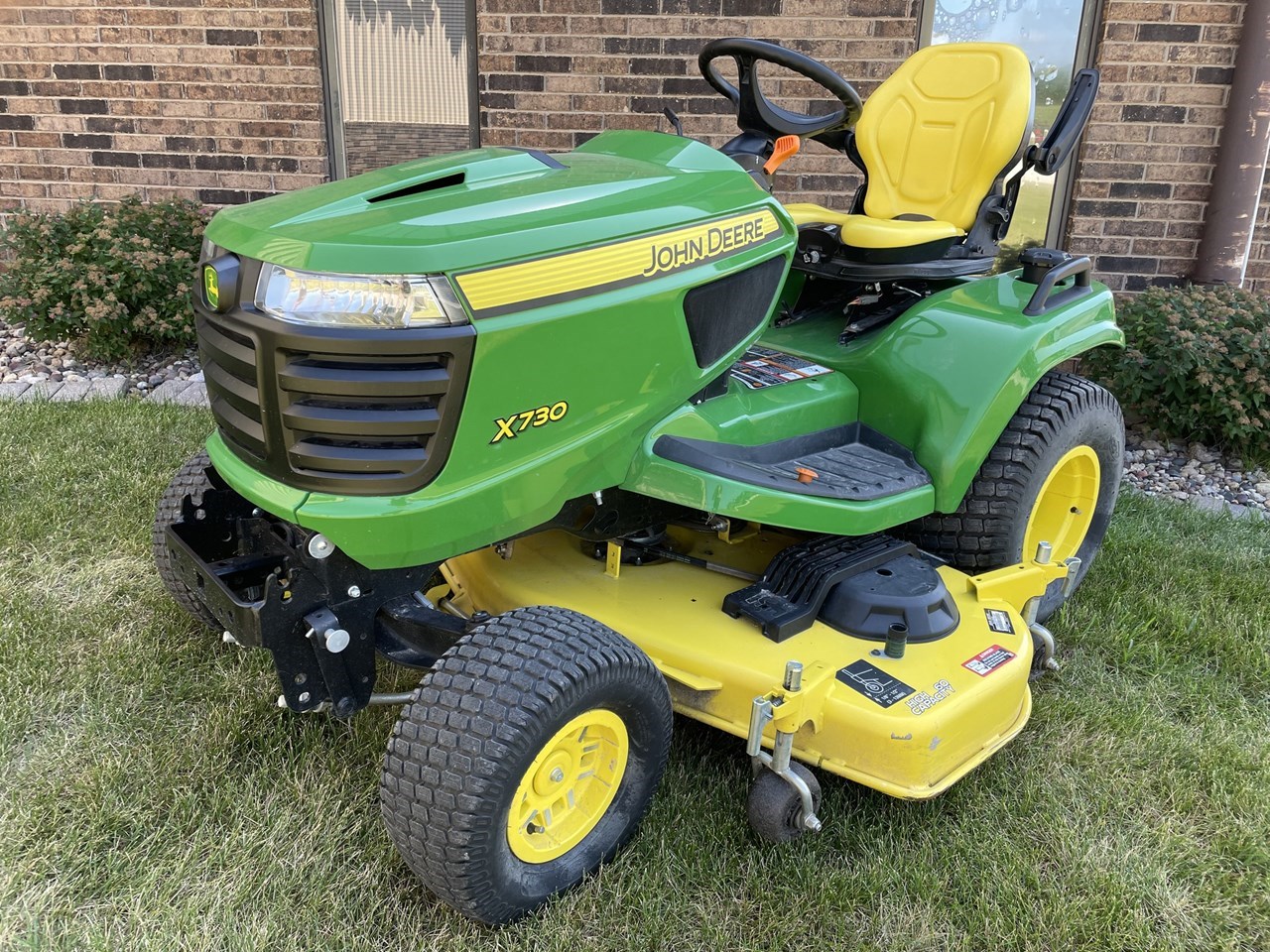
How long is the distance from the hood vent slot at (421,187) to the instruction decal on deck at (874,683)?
1260mm

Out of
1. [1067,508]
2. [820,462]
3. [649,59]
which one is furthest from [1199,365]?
A: [649,59]

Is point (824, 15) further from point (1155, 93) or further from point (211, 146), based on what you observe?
point (211, 146)

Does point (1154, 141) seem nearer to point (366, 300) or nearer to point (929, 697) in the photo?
point (929, 697)

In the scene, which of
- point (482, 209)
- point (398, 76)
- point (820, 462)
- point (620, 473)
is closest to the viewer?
point (482, 209)

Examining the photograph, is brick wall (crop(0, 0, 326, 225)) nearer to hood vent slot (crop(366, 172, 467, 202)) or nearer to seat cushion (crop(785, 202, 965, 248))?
seat cushion (crop(785, 202, 965, 248))

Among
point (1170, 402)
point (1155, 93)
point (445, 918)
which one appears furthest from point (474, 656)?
point (1155, 93)

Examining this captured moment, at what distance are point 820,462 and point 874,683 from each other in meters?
0.59

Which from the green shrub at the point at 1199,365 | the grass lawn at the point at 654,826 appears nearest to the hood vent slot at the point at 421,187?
the grass lawn at the point at 654,826

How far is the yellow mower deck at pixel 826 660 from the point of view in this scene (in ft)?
6.77

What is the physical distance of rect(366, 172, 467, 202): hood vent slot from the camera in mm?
1912

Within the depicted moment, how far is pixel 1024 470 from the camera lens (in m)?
2.74

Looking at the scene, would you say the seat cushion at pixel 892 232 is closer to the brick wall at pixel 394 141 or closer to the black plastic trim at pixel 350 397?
the black plastic trim at pixel 350 397

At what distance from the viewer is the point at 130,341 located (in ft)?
16.3

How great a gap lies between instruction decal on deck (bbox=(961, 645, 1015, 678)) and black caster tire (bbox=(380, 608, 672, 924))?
686 millimetres
